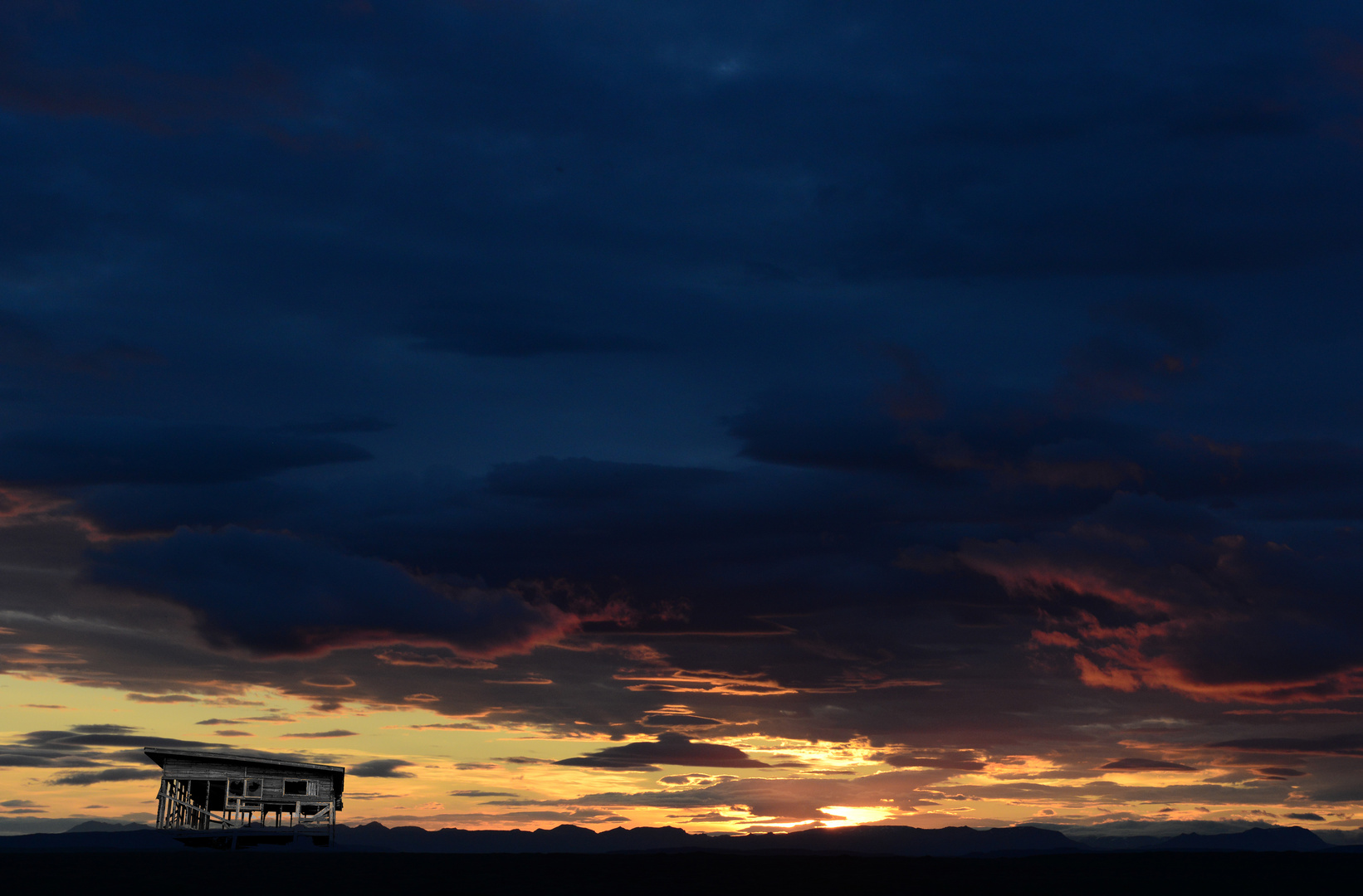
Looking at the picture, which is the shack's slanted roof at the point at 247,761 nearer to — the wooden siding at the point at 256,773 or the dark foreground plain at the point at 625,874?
the wooden siding at the point at 256,773

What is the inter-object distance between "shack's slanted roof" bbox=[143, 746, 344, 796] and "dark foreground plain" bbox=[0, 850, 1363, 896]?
4.99m

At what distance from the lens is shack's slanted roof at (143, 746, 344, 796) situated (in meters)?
55.1

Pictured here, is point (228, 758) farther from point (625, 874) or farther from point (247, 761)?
point (625, 874)

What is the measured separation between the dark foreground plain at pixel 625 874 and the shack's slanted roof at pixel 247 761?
16.4ft

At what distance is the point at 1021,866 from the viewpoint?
48.8 meters

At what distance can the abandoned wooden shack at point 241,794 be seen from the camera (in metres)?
55.8

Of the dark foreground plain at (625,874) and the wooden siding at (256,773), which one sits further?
the wooden siding at (256,773)

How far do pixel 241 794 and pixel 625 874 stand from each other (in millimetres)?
27756

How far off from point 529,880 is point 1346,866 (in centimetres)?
3713

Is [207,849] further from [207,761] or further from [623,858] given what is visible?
[623,858]

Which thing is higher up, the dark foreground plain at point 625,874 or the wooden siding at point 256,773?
the wooden siding at point 256,773

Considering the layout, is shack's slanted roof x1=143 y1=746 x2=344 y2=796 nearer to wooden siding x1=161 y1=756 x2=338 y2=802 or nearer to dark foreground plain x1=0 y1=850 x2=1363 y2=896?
wooden siding x1=161 y1=756 x2=338 y2=802

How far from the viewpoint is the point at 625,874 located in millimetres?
38375

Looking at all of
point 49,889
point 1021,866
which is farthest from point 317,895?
point 1021,866
